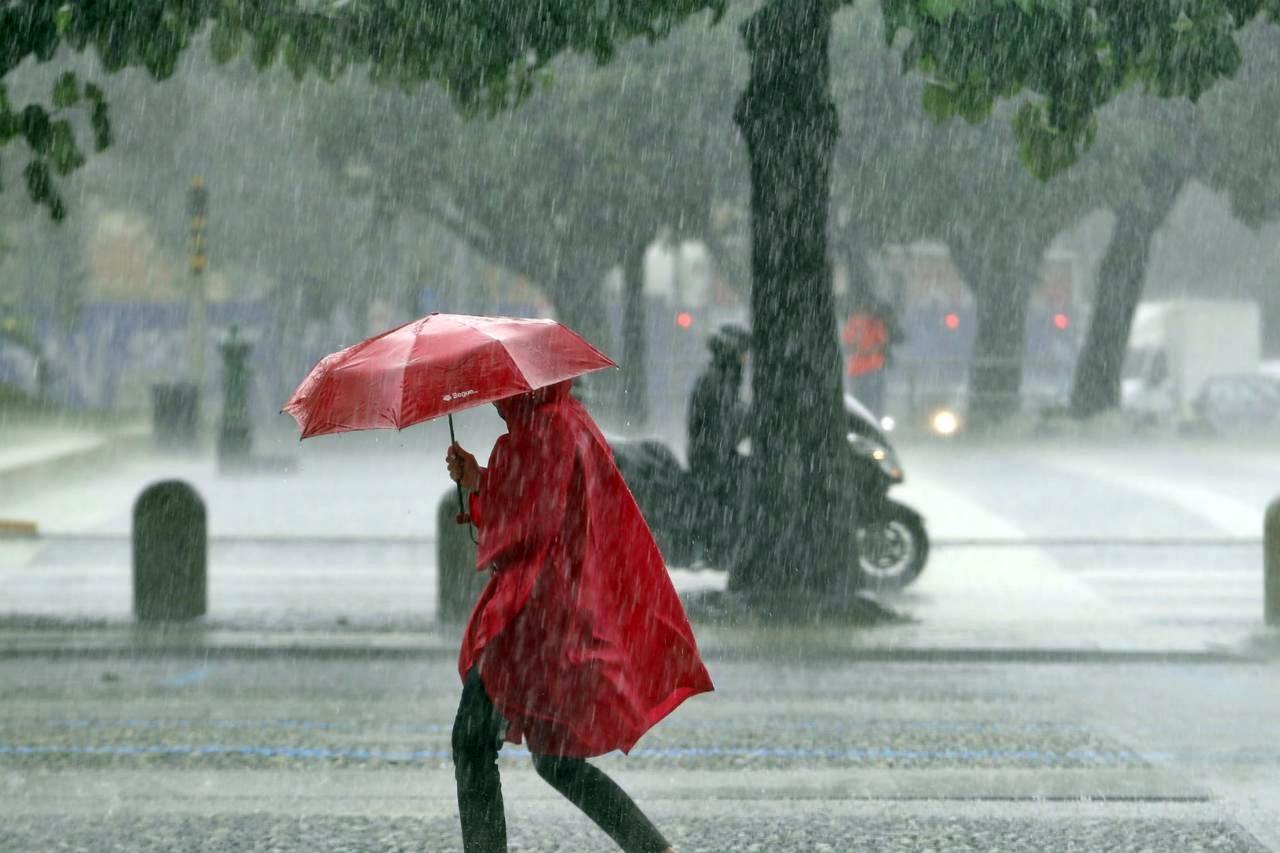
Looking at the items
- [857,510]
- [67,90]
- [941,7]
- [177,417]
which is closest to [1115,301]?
[177,417]

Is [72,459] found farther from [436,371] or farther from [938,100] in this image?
[436,371]

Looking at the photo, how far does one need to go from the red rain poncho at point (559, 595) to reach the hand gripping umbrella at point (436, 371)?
0.12 metres

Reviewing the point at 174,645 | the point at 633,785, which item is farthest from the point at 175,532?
the point at 633,785

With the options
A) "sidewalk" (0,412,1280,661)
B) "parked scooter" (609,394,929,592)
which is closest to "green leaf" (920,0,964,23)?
"parked scooter" (609,394,929,592)

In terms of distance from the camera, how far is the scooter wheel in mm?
12867

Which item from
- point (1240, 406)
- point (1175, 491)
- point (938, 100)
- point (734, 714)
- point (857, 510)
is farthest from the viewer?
point (1240, 406)

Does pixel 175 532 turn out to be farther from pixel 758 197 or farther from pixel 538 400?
pixel 538 400

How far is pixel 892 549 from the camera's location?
12.9 meters

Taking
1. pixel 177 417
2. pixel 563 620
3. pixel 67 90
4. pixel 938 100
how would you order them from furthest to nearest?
pixel 177 417, pixel 938 100, pixel 67 90, pixel 563 620

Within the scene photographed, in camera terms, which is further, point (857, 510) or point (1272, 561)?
point (857, 510)

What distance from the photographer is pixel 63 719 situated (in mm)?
8289

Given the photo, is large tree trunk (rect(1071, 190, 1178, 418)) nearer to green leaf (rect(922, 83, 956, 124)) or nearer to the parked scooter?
the parked scooter

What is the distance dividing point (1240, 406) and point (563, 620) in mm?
32511

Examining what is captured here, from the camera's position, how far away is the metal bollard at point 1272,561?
1111 cm
